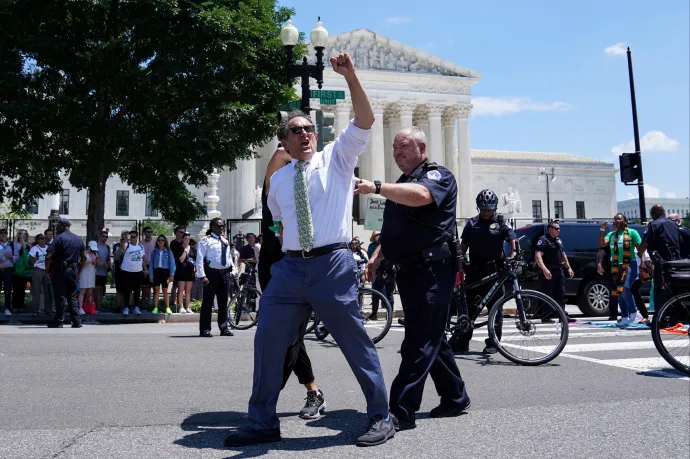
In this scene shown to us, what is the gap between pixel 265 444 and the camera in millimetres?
3961

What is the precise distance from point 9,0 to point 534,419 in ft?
53.1

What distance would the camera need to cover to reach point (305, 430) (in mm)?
4332

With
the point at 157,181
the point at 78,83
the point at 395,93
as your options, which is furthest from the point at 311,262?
the point at 395,93

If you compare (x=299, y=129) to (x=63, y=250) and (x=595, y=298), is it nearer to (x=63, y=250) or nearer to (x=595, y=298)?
(x=63, y=250)

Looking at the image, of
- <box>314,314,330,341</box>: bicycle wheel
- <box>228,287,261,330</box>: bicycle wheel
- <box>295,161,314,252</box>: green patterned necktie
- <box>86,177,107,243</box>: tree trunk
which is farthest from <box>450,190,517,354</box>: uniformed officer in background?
<box>86,177,107,243</box>: tree trunk

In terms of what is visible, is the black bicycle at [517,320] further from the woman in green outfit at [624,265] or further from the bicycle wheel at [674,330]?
the woman in green outfit at [624,265]

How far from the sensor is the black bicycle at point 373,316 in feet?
30.3

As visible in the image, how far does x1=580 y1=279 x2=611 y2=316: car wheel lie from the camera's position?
1508 cm

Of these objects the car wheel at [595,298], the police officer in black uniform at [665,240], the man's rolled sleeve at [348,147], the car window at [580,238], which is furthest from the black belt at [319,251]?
the car window at [580,238]

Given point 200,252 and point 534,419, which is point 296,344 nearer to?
point 534,419

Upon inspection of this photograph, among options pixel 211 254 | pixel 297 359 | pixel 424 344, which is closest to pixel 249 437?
pixel 297 359

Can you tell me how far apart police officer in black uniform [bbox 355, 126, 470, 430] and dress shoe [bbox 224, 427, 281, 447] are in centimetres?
83

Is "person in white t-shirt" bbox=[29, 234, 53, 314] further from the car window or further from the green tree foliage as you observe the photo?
the car window

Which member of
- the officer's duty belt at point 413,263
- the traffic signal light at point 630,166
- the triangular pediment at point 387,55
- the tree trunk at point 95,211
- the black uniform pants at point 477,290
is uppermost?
the triangular pediment at point 387,55
